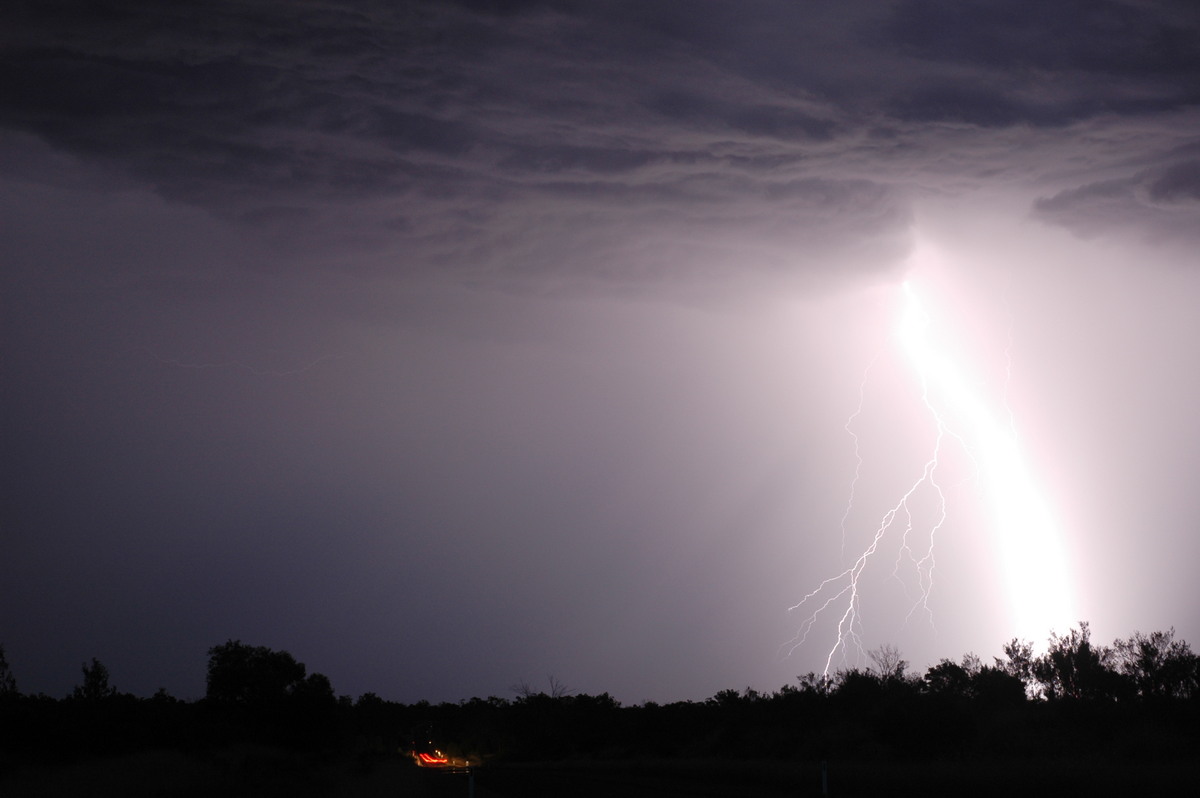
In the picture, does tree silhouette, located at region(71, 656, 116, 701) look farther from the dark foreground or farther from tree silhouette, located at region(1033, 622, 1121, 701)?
tree silhouette, located at region(1033, 622, 1121, 701)

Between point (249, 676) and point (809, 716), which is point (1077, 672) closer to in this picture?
point (809, 716)

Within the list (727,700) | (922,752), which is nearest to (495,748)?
(727,700)

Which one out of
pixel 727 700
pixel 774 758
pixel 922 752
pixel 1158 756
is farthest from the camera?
pixel 727 700

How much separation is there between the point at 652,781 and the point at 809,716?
2356 cm

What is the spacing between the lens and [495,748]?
85.6 m

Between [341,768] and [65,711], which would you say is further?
[341,768]

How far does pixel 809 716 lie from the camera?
176 feet

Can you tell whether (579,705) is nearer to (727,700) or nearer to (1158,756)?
(727,700)

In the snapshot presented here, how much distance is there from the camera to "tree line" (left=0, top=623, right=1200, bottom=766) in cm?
3469

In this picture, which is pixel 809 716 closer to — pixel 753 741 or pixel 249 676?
pixel 753 741

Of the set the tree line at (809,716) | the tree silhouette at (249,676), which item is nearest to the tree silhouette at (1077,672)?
the tree line at (809,716)

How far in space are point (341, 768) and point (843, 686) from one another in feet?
96.5

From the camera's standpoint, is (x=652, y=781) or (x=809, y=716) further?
(x=809, y=716)

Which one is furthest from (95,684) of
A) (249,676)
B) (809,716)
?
(809,716)
